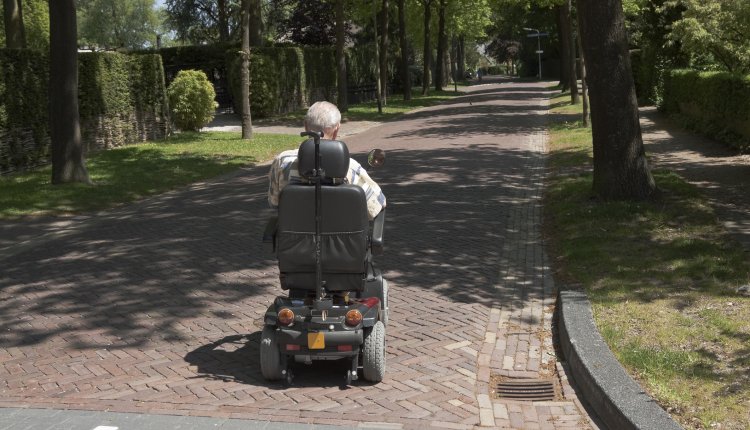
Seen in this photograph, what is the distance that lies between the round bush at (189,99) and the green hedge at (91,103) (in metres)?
0.96

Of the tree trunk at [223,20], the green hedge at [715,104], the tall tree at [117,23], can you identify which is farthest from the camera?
the tall tree at [117,23]

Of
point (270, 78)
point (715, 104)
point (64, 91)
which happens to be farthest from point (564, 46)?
point (64, 91)

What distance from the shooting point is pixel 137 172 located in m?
17.2

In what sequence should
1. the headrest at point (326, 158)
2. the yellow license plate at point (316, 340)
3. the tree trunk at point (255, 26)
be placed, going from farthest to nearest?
the tree trunk at point (255, 26)
the yellow license plate at point (316, 340)
the headrest at point (326, 158)

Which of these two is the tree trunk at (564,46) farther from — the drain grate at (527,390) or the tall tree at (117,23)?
the tall tree at (117,23)

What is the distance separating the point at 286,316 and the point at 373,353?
58 cm

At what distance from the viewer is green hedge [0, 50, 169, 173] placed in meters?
17.4

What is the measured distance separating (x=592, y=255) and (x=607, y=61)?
11.8 ft

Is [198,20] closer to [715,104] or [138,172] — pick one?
[138,172]

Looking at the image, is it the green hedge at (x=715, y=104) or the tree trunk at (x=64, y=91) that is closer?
the tree trunk at (x=64, y=91)

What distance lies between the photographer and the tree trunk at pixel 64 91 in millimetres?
15078

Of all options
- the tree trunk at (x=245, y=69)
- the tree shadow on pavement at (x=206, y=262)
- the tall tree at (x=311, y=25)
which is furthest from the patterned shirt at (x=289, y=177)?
the tall tree at (x=311, y=25)

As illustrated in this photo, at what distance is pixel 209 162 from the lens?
62.3 feet

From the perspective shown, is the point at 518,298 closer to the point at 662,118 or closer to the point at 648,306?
the point at 648,306
